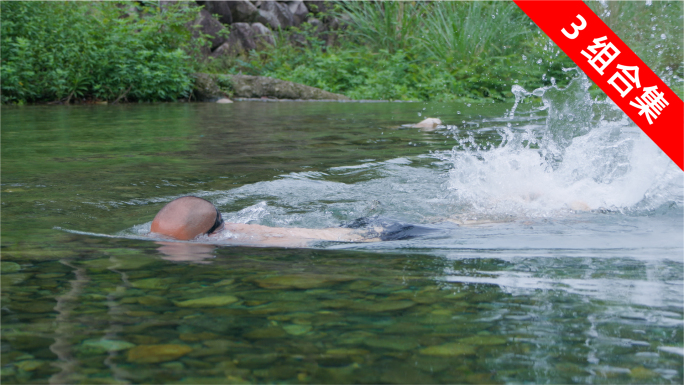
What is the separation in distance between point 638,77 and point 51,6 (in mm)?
13726

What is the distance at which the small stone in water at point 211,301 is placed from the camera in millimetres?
2336

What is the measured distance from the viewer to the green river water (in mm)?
1845

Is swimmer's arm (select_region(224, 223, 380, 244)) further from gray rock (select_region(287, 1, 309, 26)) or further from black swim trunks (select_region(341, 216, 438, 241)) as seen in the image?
gray rock (select_region(287, 1, 309, 26))

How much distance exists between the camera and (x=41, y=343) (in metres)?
1.98

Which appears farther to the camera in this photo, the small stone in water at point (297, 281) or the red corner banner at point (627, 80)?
the red corner banner at point (627, 80)

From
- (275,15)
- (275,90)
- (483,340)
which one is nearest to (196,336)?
(483,340)

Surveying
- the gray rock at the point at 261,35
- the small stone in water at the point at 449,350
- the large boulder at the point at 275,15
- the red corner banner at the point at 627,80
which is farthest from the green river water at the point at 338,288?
the large boulder at the point at 275,15

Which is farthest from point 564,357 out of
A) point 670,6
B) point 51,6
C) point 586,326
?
point 51,6

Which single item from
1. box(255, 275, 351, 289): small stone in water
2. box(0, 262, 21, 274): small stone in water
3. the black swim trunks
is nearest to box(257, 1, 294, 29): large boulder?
the black swim trunks

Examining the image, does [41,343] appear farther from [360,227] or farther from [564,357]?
[360,227]

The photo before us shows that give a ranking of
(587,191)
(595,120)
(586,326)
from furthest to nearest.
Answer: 1. (595,120)
2. (587,191)
3. (586,326)

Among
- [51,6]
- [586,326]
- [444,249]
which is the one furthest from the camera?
[51,6]

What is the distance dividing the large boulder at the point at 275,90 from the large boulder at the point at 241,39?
15.1 feet

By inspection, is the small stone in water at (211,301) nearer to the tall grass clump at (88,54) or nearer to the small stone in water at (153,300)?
the small stone in water at (153,300)
